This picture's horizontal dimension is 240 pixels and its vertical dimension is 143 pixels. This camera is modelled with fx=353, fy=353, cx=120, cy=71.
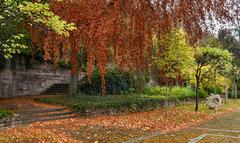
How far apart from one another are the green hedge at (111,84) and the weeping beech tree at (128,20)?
1947 centimetres

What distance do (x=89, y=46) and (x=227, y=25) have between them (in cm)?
212

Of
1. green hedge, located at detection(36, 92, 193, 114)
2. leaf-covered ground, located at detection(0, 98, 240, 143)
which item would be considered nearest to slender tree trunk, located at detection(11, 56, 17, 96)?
green hedge, located at detection(36, 92, 193, 114)

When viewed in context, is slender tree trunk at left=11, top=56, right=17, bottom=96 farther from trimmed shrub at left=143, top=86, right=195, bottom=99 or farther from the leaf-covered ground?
trimmed shrub at left=143, top=86, right=195, bottom=99

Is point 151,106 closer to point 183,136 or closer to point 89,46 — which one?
point 183,136

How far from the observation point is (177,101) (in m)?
29.1

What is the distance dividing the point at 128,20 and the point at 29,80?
67.8 feet

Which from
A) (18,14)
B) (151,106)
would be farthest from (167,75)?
(18,14)

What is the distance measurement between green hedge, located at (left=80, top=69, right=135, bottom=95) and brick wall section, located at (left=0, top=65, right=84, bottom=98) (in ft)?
7.55

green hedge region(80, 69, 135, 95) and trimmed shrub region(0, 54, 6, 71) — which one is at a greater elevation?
trimmed shrub region(0, 54, 6, 71)

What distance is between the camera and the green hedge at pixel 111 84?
25.7 metres

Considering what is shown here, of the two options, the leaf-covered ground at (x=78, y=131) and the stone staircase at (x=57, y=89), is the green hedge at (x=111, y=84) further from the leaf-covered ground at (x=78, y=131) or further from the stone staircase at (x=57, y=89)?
the leaf-covered ground at (x=78, y=131)

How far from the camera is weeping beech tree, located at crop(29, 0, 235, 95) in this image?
198 inches

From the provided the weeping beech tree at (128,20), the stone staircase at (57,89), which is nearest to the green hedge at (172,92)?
the stone staircase at (57,89)

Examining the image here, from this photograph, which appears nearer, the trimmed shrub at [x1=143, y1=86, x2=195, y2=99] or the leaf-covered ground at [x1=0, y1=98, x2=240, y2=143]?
the leaf-covered ground at [x1=0, y1=98, x2=240, y2=143]
